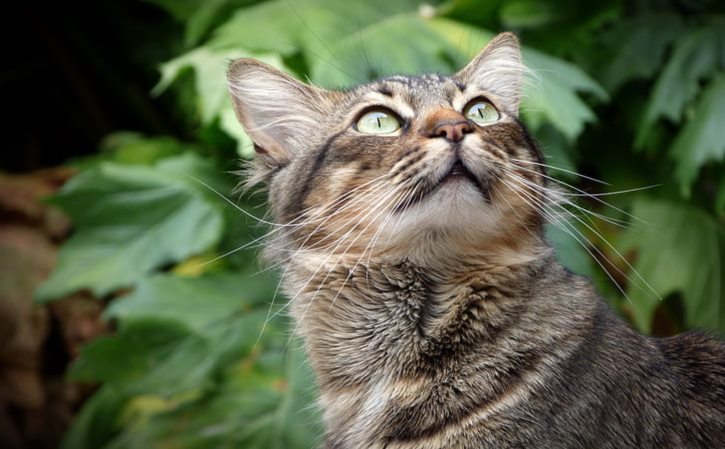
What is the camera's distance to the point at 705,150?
11.7 ft

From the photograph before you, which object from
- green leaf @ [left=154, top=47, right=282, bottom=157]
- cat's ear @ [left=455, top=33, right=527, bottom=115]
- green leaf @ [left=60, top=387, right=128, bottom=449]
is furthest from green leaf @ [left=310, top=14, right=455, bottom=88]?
green leaf @ [left=60, top=387, right=128, bottom=449]

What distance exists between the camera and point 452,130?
7.12 ft

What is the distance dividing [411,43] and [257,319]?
120 cm

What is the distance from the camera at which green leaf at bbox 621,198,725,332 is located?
3.88 meters

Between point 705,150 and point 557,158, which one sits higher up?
point 705,150

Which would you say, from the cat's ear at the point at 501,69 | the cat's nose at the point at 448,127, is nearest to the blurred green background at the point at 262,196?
the cat's ear at the point at 501,69

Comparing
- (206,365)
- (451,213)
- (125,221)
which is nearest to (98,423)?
(206,365)

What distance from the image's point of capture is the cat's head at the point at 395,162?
7.16 ft

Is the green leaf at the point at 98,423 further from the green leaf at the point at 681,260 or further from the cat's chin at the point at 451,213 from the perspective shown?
the cat's chin at the point at 451,213

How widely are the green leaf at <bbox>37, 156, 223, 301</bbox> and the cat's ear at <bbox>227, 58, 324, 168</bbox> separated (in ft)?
3.72

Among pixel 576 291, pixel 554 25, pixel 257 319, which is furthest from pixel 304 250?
pixel 554 25

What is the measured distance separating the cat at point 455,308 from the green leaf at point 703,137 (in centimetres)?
119

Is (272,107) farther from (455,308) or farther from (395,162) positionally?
(455,308)

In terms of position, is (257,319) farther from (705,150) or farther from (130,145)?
(705,150)
